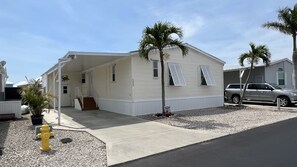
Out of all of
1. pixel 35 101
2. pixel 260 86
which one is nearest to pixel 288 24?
pixel 260 86

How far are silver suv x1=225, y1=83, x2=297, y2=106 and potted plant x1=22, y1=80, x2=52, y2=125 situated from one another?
47.9 ft

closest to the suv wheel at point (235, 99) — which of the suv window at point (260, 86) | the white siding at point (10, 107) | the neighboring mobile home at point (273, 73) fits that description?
the suv window at point (260, 86)

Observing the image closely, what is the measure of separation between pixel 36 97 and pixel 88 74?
9.08m

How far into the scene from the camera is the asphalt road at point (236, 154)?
195 inches

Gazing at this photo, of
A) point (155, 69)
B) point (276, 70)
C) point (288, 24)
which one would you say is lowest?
point (155, 69)

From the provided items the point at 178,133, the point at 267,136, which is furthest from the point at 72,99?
the point at 267,136

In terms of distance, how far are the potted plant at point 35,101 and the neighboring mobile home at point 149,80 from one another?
205cm

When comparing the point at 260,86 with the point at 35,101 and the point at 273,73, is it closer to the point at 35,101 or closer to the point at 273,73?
the point at 273,73

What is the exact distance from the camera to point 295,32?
60.7ft

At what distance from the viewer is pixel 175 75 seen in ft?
45.9

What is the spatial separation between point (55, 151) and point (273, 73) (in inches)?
865

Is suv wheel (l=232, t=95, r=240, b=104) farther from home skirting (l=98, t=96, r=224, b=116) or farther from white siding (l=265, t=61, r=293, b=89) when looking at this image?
white siding (l=265, t=61, r=293, b=89)

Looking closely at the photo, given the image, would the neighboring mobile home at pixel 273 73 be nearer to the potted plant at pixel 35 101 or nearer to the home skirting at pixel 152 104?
the home skirting at pixel 152 104

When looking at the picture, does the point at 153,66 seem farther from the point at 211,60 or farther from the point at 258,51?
the point at 258,51
